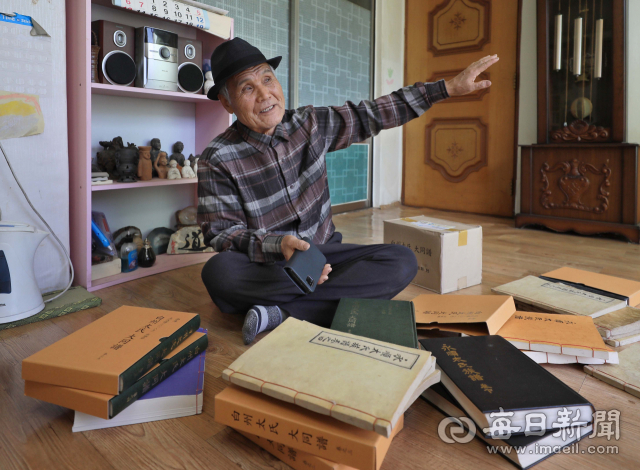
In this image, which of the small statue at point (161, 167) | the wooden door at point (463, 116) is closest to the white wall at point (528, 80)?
the wooden door at point (463, 116)

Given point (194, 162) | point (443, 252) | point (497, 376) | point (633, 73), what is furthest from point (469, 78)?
point (633, 73)

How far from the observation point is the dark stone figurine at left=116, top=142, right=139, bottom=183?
1.99m

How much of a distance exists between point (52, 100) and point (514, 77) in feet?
9.90

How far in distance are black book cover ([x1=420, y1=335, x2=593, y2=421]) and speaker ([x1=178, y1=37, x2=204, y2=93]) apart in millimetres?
1649

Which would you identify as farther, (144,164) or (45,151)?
(144,164)

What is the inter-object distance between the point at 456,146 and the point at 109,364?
3.43 m

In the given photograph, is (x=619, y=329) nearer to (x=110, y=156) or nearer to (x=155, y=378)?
(x=155, y=378)

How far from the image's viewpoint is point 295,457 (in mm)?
771

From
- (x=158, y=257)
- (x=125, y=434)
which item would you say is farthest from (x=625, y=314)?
(x=158, y=257)

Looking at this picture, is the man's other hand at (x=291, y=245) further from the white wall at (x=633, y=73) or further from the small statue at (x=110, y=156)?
the white wall at (x=633, y=73)

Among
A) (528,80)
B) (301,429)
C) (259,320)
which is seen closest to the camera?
(301,429)

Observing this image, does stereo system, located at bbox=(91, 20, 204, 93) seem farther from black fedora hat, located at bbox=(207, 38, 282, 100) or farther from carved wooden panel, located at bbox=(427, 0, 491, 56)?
carved wooden panel, located at bbox=(427, 0, 491, 56)

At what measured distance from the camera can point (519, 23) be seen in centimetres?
333

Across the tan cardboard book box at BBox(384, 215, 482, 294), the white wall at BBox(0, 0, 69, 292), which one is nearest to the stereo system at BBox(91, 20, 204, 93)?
the white wall at BBox(0, 0, 69, 292)
